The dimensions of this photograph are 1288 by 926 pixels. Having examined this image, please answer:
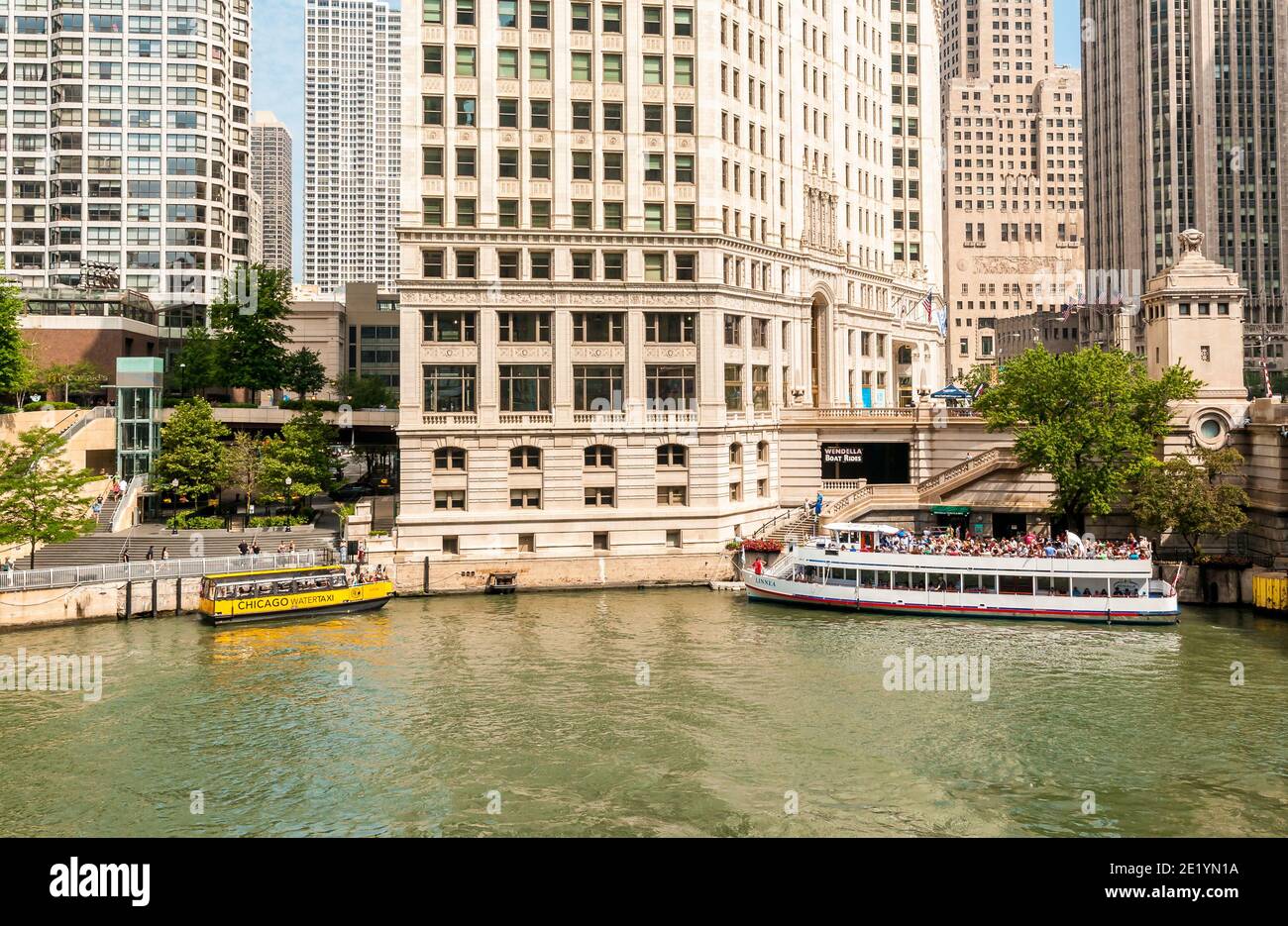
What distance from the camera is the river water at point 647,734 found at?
2898cm

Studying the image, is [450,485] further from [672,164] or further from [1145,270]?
[1145,270]

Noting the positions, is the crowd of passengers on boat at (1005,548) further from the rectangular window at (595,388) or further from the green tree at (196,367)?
the green tree at (196,367)

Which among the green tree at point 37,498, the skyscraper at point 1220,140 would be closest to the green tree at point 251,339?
the green tree at point 37,498

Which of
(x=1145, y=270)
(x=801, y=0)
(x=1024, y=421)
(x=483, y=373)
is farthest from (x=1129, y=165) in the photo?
(x=483, y=373)

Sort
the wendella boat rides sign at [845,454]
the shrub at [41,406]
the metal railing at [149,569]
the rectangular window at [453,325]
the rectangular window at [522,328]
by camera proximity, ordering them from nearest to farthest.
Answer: the metal railing at [149,569] < the rectangular window at [453,325] < the rectangular window at [522,328] < the wendella boat rides sign at [845,454] < the shrub at [41,406]

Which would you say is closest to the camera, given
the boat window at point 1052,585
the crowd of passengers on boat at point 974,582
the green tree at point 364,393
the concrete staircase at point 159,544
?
the crowd of passengers on boat at point 974,582

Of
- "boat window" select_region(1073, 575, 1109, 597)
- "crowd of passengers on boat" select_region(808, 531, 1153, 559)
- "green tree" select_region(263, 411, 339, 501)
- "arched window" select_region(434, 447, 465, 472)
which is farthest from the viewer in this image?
"green tree" select_region(263, 411, 339, 501)

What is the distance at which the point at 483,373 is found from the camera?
2638 inches

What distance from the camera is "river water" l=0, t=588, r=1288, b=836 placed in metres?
29.0

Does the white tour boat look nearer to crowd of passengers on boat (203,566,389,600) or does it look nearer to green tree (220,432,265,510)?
crowd of passengers on boat (203,566,389,600)

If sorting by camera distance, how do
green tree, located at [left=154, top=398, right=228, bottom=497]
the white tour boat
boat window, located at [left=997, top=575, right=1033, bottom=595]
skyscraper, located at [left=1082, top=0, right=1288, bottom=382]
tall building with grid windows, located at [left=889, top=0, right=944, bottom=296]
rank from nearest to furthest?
the white tour boat, boat window, located at [left=997, top=575, right=1033, bottom=595], green tree, located at [left=154, top=398, right=228, bottom=497], tall building with grid windows, located at [left=889, top=0, right=944, bottom=296], skyscraper, located at [left=1082, top=0, right=1288, bottom=382]

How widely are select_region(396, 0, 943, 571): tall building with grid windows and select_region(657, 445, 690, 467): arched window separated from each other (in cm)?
15

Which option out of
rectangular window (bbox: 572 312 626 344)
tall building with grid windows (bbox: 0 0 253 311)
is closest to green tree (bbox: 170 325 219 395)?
tall building with grid windows (bbox: 0 0 253 311)

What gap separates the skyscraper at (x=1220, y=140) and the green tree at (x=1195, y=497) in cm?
11561
